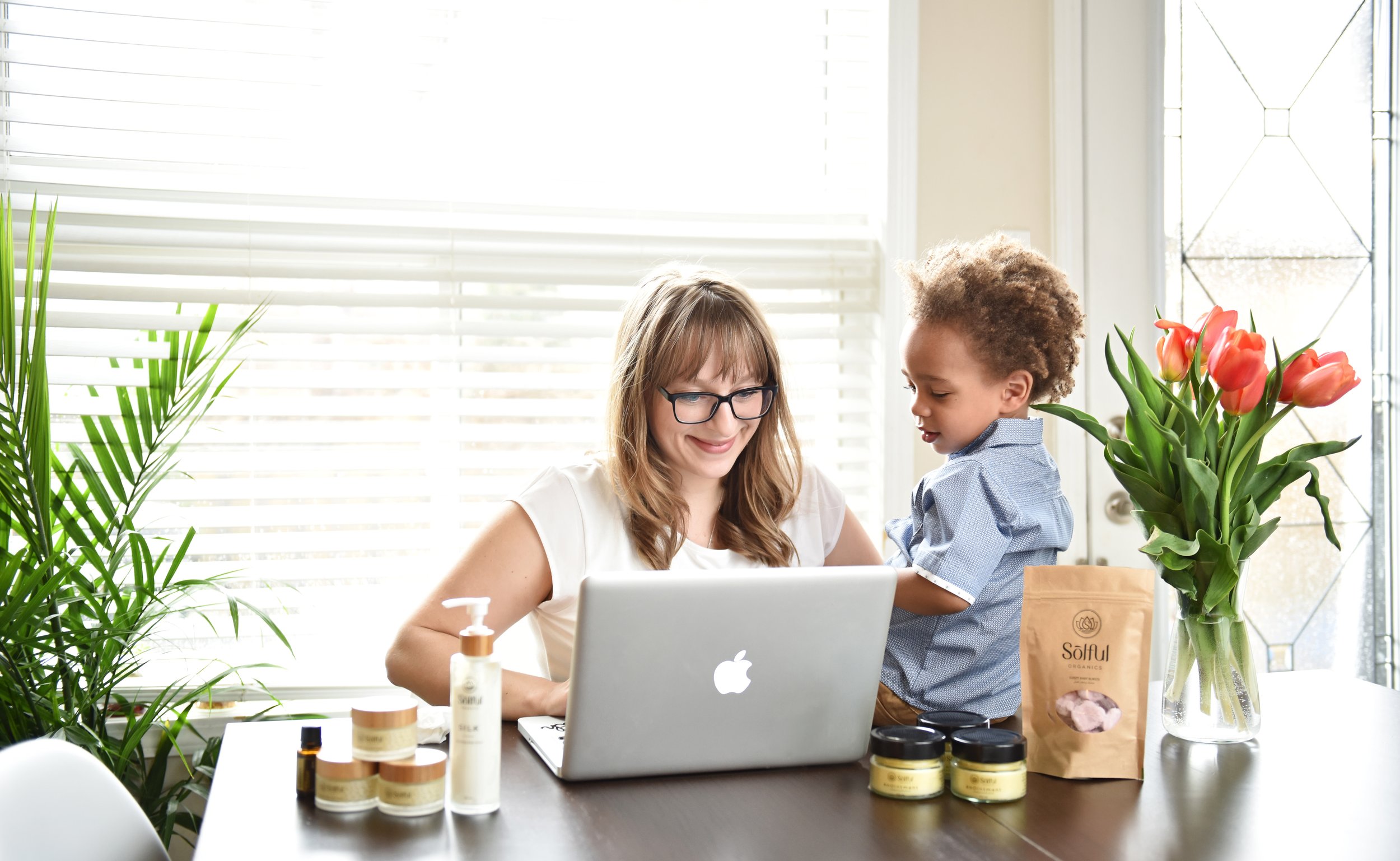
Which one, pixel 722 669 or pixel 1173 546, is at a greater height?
pixel 1173 546

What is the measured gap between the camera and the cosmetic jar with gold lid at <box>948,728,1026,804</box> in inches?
Answer: 45.6

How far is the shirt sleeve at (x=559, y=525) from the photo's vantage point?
174cm

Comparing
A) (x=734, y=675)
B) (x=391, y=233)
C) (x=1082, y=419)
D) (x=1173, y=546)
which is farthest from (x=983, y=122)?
(x=734, y=675)

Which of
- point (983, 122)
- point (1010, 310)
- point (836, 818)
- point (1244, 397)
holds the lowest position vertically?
point (836, 818)

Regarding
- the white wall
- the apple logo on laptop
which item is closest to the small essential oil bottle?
the apple logo on laptop

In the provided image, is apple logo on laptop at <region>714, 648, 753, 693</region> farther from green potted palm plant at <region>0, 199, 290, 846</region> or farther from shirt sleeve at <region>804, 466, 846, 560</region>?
green potted palm plant at <region>0, 199, 290, 846</region>

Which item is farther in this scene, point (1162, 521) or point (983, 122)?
point (983, 122)

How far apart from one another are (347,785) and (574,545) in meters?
0.68

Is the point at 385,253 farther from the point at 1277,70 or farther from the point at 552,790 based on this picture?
the point at 1277,70

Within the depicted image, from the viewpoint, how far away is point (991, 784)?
3.80 ft

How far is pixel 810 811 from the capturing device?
1.14m

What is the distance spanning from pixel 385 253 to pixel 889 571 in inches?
61.6

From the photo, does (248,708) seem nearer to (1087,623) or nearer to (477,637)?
(477,637)

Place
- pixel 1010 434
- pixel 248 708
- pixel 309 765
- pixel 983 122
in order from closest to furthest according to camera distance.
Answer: pixel 309 765 → pixel 1010 434 → pixel 248 708 → pixel 983 122
